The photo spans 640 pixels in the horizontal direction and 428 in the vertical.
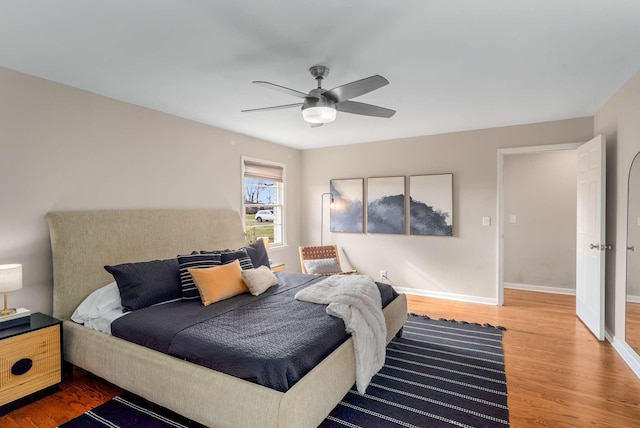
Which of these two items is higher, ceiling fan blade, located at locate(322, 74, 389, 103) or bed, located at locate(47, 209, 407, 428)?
ceiling fan blade, located at locate(322, 74, 389, 103)

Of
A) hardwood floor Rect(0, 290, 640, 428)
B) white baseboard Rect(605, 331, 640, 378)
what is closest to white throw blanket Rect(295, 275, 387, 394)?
hardwood floor Rect(0, 290, 640, 428)

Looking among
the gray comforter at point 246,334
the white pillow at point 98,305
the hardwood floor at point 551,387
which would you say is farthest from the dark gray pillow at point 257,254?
the hardwood floor at point 551,387

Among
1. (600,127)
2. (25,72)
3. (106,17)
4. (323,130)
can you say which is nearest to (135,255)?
(25,72)

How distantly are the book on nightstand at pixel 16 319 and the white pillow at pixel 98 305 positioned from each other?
1.08 feet

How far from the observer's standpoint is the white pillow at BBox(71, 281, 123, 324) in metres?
2.64

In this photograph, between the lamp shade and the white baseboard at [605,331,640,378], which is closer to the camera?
the lamp shade

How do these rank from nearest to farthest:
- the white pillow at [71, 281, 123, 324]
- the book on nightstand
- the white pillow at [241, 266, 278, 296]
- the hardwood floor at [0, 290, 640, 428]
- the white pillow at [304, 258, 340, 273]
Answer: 1. the hardwood floor at [0, 290, 640, 428]
2. the book on nightstand
3. the white pillow at [71, 281, 123, 324]
4. the white pillow at [241, 266, 278, 296]
5. the white pillow at [304, 258, 340, 273]

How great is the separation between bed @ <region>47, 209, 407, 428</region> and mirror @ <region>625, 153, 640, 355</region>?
1951 millimetres

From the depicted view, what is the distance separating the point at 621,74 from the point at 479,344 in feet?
8.77

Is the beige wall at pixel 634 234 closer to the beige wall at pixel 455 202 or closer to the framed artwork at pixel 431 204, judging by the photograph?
the beige wall at pixel 455 202

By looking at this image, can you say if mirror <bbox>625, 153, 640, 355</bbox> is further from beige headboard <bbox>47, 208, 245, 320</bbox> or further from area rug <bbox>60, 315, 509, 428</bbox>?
beige headboard <bbox>47, 208, 245, 320</bbox>

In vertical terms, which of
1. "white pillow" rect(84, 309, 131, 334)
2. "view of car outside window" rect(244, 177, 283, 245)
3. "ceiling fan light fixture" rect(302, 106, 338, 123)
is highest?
"ceiling fan light fixture" rect(302, 106, 338, 123)

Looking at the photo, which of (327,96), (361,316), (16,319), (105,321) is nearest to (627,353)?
(361,316)

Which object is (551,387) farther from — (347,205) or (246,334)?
(347,205)
